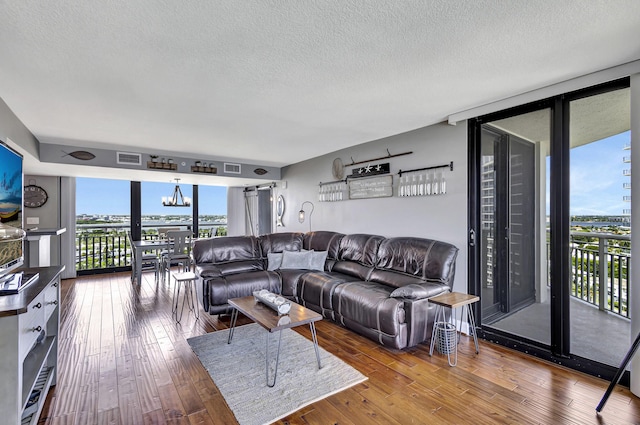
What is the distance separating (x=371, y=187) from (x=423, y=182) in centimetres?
94

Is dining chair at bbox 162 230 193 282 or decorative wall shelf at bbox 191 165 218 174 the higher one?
decorative wall shelf at bbox 191 165 218 174

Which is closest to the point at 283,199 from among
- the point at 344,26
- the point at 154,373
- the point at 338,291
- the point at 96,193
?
the point at 338,291

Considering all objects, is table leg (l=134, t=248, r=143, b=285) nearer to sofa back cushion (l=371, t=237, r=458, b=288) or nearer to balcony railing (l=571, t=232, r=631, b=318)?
sofa back cushion (l=371, t=237, r=458, b=288)

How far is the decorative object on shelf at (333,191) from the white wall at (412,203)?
11cm

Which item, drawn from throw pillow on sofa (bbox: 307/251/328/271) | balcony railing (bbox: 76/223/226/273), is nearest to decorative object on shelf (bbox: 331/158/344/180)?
throw pillow on sofa (bbox: 307/251/328/271)

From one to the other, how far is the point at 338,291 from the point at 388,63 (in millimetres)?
2453

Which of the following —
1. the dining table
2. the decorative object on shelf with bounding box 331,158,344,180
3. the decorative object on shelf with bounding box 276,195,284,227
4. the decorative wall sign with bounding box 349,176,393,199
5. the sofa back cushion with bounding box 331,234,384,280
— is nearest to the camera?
the sofa back cushion with bounding box 331,234,384,280

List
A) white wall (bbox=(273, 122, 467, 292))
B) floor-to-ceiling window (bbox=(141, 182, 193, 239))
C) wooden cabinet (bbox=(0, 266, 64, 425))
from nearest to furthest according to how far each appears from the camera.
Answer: wooden cabinet (bbox=(0, 266, 64, 425)), white wall (bbox=(273, 122, 467, 292)), floor-to-ceiling window (bbox=(141, 182, 193, 239))

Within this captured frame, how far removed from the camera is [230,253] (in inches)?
185

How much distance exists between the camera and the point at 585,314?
9.30ft

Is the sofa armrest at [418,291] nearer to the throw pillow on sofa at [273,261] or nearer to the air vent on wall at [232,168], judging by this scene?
the throw pillow on sofa at [273,261]

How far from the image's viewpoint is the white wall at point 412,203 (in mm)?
3512

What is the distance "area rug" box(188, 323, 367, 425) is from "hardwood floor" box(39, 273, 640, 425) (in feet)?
0.28

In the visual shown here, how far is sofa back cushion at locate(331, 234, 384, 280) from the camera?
162 inches
